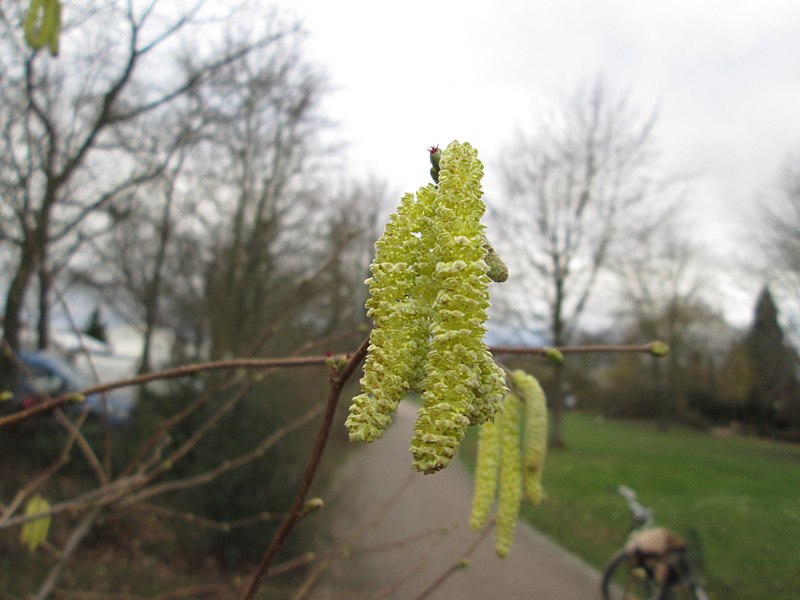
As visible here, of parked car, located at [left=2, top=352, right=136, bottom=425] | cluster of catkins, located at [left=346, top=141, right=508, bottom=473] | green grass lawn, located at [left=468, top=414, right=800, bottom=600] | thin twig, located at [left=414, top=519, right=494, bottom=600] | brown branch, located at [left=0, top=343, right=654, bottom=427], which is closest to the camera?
cluster of catkins, located at [left=346, top=141, right=508, bottom=473]

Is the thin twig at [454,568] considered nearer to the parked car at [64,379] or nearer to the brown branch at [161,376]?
the brown branch at [161,376]

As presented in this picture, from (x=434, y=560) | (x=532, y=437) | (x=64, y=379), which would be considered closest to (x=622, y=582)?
(x=434, y=560)

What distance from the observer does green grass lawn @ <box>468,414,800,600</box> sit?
5602 millimetres

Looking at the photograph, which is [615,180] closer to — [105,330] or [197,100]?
[197,100]

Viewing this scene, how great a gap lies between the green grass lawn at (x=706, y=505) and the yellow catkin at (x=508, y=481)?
4514 mm

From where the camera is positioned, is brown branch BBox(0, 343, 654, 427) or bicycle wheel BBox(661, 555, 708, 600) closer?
brown branch BBox(0, 343, 654, 427)

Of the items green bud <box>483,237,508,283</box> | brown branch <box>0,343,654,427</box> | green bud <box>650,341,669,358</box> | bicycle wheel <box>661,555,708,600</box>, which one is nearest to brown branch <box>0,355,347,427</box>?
brown branch <box>0,343,654,427</box>

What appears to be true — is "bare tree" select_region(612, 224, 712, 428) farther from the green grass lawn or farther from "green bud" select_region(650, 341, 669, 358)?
"green bud" select_region(650, 341, 669, 358)

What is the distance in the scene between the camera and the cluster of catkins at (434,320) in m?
0.60

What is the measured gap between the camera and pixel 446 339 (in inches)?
23.7

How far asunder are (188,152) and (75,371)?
4.12 metres

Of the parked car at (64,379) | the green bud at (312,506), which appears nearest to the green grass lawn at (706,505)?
the green bud at (312,506)

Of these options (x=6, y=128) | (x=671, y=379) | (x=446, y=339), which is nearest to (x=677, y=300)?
(x=671, y=379)

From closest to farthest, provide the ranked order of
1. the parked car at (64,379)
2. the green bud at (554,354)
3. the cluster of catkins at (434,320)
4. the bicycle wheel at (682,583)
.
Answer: the cluster of catkins at (434,320) < the green bud at (554,354) < the bicycle wheel at (682,583) < the parked car at (64,379)
